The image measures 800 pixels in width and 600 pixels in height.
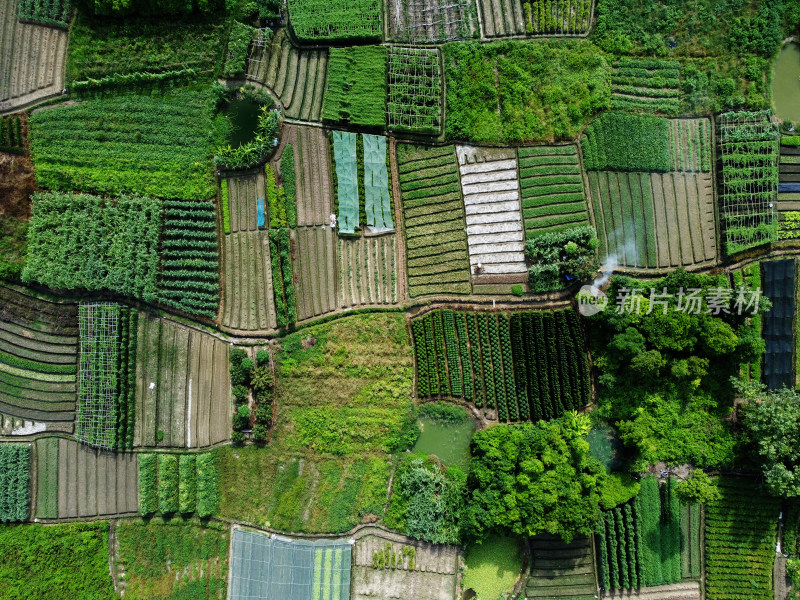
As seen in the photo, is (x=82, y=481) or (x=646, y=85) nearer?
(x=82, y=481)

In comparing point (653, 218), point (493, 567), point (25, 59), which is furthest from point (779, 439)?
point (25, 59)

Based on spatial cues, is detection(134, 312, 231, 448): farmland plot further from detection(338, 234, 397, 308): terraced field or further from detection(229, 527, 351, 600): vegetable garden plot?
detection(338, 234, 397, 308): terraced field

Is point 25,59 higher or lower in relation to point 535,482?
higher

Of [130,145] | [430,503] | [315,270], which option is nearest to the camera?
[430,503]

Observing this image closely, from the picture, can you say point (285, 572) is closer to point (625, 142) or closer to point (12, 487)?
point (12, 487)

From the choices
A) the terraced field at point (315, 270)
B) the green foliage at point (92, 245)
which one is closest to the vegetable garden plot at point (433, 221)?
the terraced field at point (315, 270)

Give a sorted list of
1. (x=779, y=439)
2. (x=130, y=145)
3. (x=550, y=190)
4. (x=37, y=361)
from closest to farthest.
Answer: (x=779, y=439) → (x=37, y=361) → (x=130, y=145) → (x=550, y=190)

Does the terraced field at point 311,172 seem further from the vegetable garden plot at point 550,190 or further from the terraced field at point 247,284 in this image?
the vegetable garden plot at point 550,190
